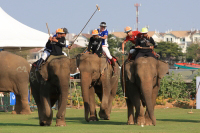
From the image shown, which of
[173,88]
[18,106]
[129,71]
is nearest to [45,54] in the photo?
[129,71]

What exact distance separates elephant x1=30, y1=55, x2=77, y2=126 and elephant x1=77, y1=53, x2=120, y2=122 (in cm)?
207

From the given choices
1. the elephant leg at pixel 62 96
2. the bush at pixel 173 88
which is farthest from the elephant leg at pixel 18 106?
the elephant leg at pixel 62 96

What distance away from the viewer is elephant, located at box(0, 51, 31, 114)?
26750 mm

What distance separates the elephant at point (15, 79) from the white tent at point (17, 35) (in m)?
2.83

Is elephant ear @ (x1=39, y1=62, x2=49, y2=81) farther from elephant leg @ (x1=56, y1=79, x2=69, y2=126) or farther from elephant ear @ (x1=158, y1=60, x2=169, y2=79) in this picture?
elephant ear @ (x1=158, y1=60, x2=169, y2=79)

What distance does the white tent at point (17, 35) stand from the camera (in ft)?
98.3

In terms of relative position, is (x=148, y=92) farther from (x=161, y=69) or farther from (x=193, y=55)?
(x=193, y=55)

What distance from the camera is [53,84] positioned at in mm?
16969

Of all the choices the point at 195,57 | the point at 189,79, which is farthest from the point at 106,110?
the point at 195,57

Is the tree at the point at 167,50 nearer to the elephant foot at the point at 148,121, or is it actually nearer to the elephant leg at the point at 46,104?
the elephant foot at the point at 148,121

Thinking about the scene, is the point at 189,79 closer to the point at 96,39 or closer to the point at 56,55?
the point at 96,39

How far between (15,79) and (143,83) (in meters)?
11.4

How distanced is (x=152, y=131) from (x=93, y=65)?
5812 millimetres

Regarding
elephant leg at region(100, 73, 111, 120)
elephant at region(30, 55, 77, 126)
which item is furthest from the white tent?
elephant at region(30, 55, 77, 126)
